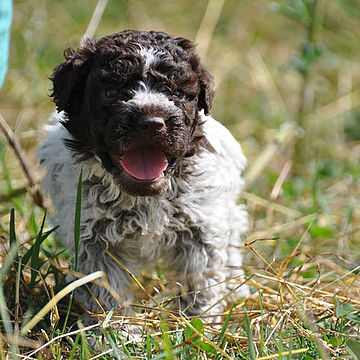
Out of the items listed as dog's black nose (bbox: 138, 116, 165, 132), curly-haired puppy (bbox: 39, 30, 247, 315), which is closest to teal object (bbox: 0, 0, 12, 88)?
curly-haired puppy (bbox: 39, 30, 247, 315)

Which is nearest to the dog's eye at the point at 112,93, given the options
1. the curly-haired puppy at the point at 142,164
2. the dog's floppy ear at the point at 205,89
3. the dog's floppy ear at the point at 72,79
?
the curly-haired puppy at the point at 142,164

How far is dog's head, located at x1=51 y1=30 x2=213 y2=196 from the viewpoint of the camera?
3.23 meters

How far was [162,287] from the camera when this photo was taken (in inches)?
156

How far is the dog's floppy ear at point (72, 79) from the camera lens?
11.6ft

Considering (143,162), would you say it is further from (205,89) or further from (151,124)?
(205,89)

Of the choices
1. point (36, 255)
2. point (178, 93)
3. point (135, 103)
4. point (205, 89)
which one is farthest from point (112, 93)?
point (36, 255)

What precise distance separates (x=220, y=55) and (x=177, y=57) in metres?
4.91

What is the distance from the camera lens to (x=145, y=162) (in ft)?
11.0

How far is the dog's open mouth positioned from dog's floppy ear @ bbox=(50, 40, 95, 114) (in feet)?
1.35

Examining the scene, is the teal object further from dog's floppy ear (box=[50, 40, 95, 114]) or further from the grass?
the grass

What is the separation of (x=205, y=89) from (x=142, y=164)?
571 millimetres

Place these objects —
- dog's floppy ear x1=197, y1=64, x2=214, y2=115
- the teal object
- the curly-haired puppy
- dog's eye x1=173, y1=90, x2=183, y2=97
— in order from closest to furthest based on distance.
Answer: the curly-haired puppy, dog's eye x1=173, y1=90, x2=183, y2=97, dog's floppy ear x1=197, y1=64, x2=214, y2=115, the teal object

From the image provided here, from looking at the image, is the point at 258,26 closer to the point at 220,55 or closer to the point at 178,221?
the point at 220,55

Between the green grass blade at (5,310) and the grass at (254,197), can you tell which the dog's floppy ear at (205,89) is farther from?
the green grass blade at (5,310)
